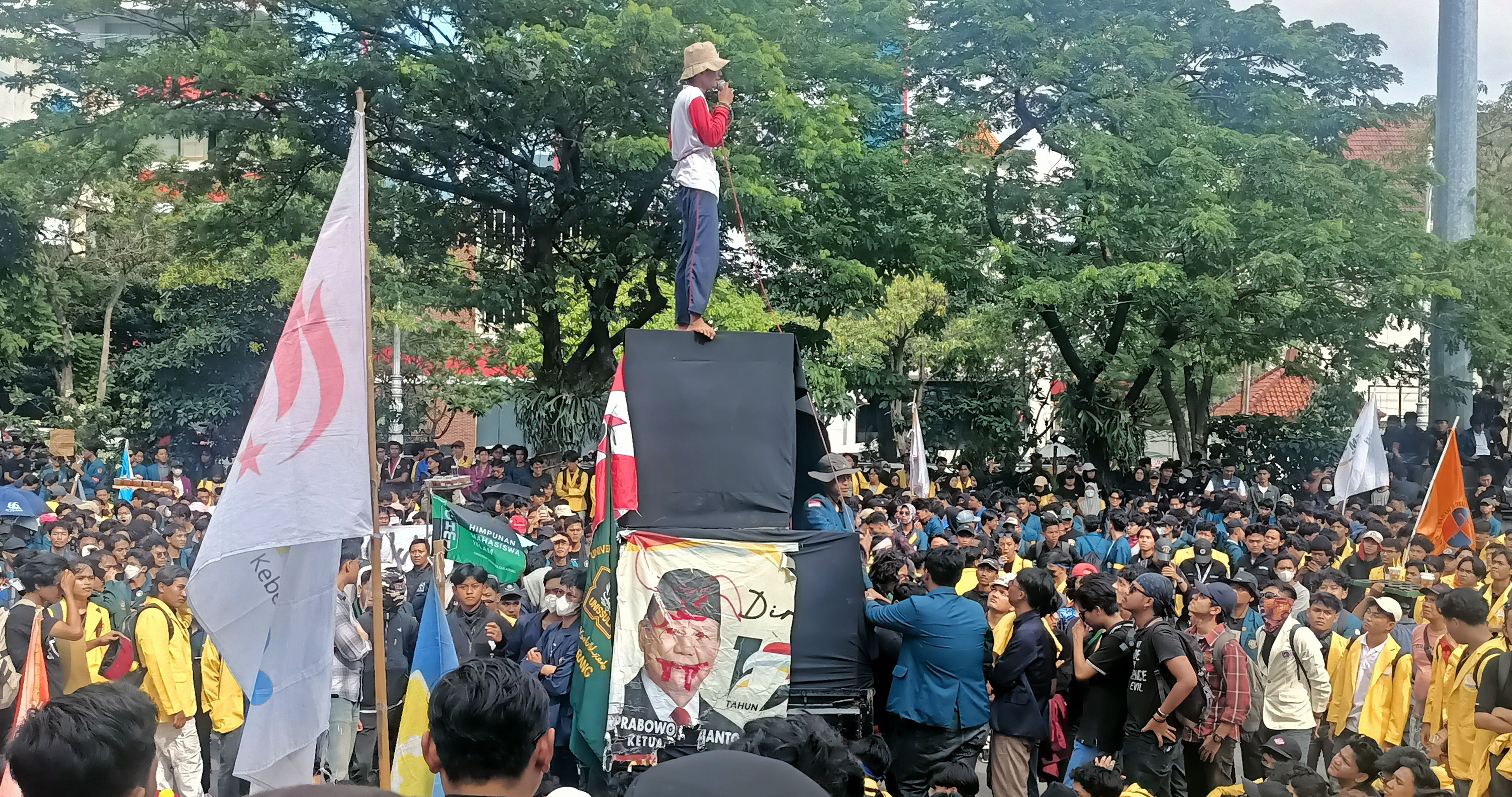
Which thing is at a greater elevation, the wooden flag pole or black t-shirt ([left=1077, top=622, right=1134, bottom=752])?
the wooden flag pole

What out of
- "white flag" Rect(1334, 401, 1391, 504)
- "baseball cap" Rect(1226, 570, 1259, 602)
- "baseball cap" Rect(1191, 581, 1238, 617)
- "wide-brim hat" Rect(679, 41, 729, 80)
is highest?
"wide-brim hat" Rect(679, 41, 729, 80)

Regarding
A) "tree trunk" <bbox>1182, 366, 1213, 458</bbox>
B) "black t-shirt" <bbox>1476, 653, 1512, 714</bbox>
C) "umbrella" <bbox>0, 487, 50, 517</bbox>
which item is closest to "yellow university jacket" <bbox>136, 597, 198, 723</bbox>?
"black t-shirt" <bbox>1476, 653, 1512, 714</bbox>

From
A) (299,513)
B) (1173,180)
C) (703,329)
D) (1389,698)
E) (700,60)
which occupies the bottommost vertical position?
(1389,698)

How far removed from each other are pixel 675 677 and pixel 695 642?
20cm

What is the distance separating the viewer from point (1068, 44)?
23.1m

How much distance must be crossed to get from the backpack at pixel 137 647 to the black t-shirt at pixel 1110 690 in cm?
543

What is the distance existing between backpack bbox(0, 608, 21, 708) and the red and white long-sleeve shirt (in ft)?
15.2

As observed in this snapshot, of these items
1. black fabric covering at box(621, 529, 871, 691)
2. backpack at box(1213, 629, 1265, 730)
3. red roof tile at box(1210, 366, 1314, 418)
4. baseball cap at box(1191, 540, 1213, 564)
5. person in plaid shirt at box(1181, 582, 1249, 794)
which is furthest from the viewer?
red roof tile at box(1210, 366, 1314, 418)

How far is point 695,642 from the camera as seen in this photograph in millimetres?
6773

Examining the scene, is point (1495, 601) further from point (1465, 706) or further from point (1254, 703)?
point (1465, 706)

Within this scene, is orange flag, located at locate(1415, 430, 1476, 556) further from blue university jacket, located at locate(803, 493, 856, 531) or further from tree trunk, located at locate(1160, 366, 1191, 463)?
tree trunk, located at locate(1160, 366, 1191, 463)

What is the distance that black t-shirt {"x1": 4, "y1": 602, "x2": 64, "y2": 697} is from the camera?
7730 mm

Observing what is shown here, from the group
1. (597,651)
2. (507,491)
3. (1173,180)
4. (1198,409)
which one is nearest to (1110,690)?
(597,651)

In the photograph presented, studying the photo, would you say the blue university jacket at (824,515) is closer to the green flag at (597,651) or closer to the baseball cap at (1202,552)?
the green flag at (597,651)
